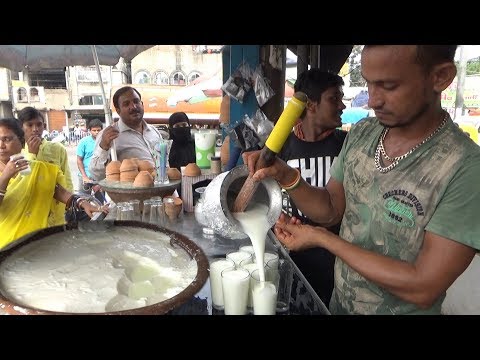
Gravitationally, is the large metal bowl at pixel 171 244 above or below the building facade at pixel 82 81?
below

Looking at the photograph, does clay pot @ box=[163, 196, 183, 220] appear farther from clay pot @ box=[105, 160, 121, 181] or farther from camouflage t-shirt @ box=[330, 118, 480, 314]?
camouflage t-shirt @ box=[330, 118, 480, 314]

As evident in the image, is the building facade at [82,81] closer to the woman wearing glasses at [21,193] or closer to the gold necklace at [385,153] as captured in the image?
the woman wearing glasses at [21,193]

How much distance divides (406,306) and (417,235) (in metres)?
0.25

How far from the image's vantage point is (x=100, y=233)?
1.66 metres

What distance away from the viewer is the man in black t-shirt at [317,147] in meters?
2.17

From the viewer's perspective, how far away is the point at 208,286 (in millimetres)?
1521

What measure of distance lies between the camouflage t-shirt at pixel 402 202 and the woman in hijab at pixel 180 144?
3240mm

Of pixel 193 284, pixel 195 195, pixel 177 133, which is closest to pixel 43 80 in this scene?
pixel 177 133

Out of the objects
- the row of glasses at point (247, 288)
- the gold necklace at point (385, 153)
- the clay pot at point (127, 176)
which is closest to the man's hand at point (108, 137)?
the clay pot at point (127, 176)

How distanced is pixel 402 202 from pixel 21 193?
2.45 m

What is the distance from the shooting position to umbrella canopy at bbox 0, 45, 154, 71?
3.82 metres

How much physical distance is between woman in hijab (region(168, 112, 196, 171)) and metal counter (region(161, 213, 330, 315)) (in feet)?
6.80

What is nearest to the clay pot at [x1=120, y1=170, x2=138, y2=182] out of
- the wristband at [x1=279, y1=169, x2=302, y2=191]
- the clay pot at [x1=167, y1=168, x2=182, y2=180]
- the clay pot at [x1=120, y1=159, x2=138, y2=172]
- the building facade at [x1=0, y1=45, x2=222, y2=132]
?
the clay pot at [x1=120, y1=159, x2=138, y2=172]
